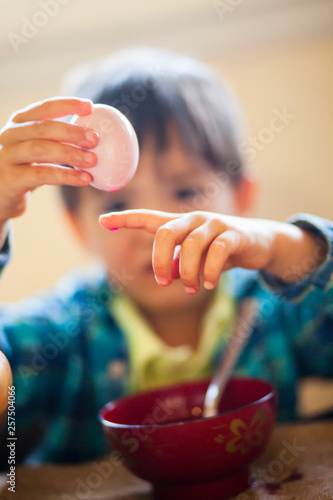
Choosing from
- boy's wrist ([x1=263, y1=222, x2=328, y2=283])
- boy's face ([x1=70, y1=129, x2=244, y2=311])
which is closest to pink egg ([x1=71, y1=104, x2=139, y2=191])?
boy's wrist ([x1=263, y1=222, x2=328, y2=283])

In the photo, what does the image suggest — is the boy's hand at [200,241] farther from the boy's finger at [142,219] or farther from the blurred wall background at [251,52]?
the blurred wall background at [251,52]

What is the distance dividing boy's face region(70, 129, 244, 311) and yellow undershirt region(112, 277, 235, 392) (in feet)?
0.17

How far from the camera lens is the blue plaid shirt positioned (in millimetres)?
660

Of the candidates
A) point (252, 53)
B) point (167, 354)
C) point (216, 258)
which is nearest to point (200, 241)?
point (216, 258)

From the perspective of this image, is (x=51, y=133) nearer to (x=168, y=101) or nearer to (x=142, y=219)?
(x=142, y=219)

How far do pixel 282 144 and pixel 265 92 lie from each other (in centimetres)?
11

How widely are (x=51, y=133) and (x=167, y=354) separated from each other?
0.42 metres

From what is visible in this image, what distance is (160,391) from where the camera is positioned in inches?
18.3

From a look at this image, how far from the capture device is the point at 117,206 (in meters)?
0.62

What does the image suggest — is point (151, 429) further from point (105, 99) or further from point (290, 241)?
point (105, 99)

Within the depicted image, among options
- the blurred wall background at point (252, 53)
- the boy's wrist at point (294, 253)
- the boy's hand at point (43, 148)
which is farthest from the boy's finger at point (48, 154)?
the blurred wall background at point (252, 53)

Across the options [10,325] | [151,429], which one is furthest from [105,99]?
[151,429]

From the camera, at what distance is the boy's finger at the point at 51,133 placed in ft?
1.06

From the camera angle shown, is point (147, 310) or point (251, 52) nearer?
point (147, 310)
